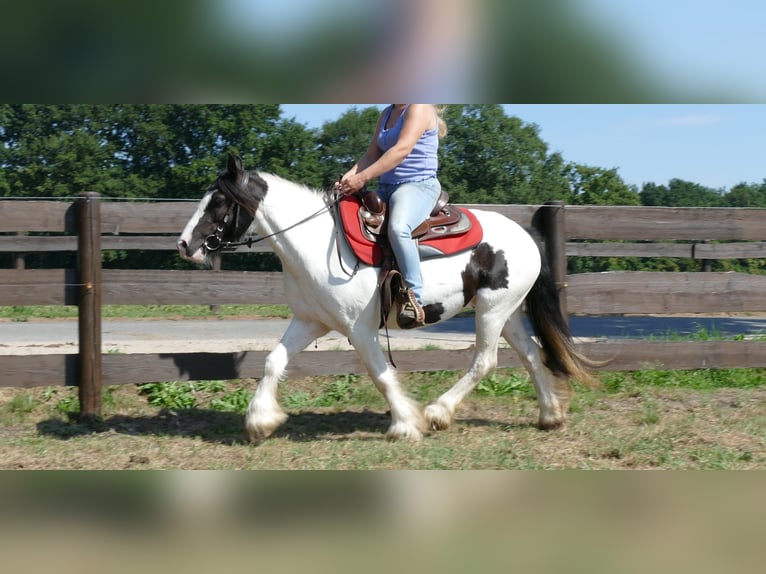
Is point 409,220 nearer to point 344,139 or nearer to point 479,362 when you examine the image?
point 479,362

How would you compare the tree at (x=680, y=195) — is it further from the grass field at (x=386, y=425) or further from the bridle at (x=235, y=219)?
the bridle at (x=235, y=219)

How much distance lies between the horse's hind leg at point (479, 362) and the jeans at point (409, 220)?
0.64 metres

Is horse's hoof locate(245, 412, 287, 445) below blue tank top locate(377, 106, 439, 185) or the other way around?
below

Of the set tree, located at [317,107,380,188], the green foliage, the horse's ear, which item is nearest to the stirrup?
the horse's ear

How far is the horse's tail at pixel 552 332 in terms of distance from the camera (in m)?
6.34

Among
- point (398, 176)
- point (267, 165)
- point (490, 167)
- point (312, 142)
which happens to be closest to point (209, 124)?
point (267, 165)

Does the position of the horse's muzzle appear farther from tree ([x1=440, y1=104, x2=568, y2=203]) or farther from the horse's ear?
tree ([x1=440, y1=104, x2=568, y2=203])

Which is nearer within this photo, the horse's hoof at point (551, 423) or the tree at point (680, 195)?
the horse's hoof at point (551, 423)

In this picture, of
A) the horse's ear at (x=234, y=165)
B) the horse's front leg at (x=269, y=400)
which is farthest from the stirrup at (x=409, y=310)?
the horse's ear at (x=234, y=165)

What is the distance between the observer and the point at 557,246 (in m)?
7.26

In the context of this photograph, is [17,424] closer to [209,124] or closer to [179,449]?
[179,449]

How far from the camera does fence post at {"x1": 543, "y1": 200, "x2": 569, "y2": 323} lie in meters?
7.25

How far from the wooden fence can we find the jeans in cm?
157

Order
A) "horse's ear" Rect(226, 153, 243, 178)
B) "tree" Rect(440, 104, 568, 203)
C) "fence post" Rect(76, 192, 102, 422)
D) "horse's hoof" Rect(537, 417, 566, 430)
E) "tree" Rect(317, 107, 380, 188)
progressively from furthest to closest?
"tree" Rect(317, 107, 380, 188), "tree" Rect(440, 104, 568, 203), "fence post" Rect(76, 192, 102, 422), "horse's hoof" Rect(537, 417, 566, 430), "horse's ear" Rect(226, 153, 243, 178)
